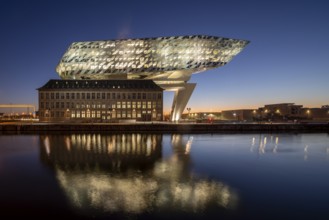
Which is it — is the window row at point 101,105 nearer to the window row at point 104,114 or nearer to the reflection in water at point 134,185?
the window row at point 104,114

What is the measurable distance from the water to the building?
235 feet

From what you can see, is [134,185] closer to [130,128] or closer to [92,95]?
[130,128]

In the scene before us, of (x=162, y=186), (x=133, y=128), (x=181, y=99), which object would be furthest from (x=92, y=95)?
(x=162, y=186)

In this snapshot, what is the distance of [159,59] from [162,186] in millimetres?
83124

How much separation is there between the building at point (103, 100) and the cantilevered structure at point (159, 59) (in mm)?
5094

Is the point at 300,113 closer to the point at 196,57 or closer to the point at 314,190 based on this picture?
the point at 196,57

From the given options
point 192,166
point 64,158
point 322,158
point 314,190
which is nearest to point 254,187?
point 314,190

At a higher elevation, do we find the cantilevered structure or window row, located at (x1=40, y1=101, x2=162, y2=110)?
the cantilevered structure

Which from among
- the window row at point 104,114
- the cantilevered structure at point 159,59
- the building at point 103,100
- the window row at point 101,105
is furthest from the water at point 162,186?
the window row at point 101,105

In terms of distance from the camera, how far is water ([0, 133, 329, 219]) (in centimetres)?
1371

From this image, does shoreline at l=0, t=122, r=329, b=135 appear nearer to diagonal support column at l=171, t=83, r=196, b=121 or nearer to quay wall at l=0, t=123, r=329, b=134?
quay wall at l=0, t=123, r=329, b=134

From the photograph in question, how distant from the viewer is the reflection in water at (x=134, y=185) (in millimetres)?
14484

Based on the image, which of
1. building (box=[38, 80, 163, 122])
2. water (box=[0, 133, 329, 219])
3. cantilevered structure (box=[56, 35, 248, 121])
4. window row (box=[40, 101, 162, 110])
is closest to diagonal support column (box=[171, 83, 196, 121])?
cantilevered structure (box=[56, 35, 248, 121])

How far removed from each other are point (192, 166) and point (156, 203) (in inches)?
424
